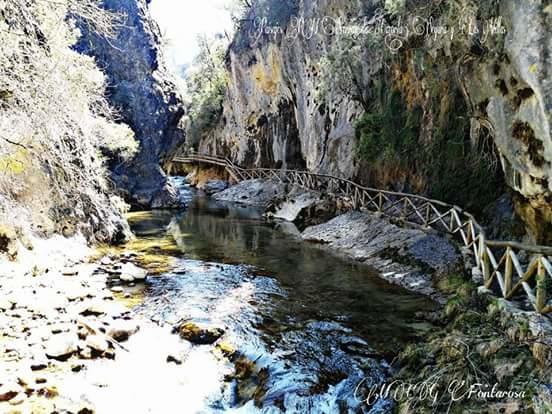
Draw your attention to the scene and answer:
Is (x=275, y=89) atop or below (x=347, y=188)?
atop

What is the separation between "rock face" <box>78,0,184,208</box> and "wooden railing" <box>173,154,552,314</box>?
8144mm

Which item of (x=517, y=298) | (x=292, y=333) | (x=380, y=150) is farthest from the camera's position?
(x=380, y=150)

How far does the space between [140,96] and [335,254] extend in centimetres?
2032

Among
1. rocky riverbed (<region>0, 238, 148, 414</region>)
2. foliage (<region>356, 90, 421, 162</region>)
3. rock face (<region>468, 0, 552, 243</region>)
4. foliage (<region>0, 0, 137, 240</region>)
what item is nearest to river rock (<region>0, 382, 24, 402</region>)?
rocky riverbed (<region>0, 238, 148, 414</region>)

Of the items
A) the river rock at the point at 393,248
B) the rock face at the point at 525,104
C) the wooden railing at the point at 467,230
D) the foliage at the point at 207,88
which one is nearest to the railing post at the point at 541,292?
the wooden railing at the point at 467,230

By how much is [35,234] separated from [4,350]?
15.8ft

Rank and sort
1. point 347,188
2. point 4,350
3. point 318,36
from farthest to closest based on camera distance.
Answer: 1. point 318,36
2. point 347,188
3. point 4,350

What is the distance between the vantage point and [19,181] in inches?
365

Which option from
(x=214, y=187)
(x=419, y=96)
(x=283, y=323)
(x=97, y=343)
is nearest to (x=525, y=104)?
(x=283, y=323)

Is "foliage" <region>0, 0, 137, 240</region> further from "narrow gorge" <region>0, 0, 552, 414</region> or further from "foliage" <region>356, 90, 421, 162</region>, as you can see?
"foliage" <region>356, 90, 421, 162</region>

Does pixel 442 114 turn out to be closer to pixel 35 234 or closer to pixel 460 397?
pixel 460 397

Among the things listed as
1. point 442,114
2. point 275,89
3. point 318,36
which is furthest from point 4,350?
point 275,89

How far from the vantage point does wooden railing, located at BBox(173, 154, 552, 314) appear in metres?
5.54

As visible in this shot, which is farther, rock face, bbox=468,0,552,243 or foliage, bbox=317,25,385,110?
foliage, bbox=317,25,385,110
